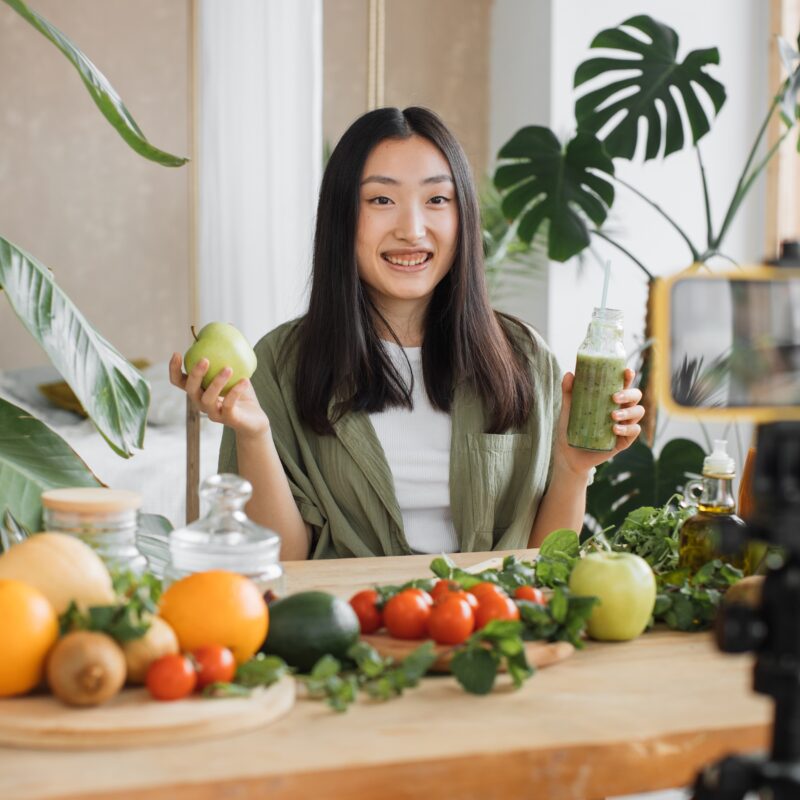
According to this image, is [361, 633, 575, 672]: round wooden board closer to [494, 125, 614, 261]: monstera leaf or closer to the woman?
the woman

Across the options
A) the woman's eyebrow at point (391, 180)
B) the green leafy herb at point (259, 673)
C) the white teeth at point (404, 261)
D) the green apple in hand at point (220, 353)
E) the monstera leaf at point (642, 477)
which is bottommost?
the monstera leaf at point (642, 477)

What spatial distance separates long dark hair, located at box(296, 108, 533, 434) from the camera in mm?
1934

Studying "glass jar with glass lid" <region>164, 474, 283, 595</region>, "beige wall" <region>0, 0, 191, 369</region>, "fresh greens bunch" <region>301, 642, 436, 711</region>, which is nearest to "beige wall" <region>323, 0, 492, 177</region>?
"beige wall" <region>0, 0, 191, 369</region>

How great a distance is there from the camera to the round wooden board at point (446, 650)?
1.05 metres

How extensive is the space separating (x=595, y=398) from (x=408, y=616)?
0.55m

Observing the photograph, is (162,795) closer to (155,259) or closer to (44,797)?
(44,797)

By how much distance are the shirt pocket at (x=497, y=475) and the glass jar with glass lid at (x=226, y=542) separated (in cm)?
82

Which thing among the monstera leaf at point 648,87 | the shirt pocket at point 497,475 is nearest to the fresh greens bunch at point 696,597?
the shirt pocket at point 497,475

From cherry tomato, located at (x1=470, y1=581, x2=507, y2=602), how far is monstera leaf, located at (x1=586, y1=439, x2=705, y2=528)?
2.04 meters

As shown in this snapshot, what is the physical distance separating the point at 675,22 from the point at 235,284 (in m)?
2.46

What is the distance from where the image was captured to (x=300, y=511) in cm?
192

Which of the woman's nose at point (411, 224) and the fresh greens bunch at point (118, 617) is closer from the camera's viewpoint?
the fresh greens bunch at point (118, 617)

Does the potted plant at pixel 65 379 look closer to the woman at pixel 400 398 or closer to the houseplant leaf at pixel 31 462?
the houseplant leaf at pixel 31 462

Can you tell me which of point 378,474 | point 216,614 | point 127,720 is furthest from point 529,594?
point 378,474
